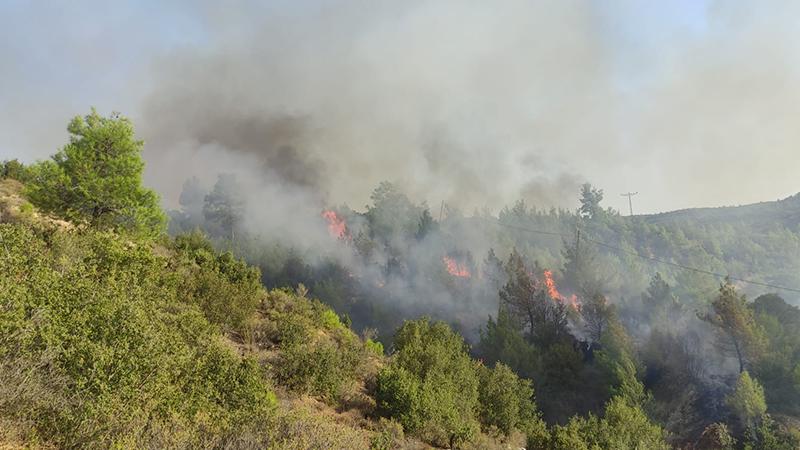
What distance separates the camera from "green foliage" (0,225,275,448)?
6559 mm

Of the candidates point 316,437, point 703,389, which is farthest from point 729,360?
point 316,437

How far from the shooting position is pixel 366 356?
73.3ft

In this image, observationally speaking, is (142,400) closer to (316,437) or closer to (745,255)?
(316,437)

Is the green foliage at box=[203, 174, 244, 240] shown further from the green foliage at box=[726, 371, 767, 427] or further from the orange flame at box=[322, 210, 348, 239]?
the green foliage at box=[726, 371, 767, 427]

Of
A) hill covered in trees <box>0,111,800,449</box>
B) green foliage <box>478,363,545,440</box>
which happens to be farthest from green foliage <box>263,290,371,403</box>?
green foliage <box>478,363,545,440</box>

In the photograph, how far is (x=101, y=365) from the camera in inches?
276

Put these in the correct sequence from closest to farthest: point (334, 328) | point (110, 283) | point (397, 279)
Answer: point (110, 283) < point (334, 328) < point (397, 279)

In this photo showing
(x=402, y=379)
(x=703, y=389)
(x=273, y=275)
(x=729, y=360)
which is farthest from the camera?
(x=273, y=275)

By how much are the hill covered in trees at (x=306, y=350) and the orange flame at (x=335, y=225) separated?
18879mm

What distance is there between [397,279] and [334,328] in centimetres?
5826

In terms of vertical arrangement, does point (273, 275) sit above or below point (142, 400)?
A: above

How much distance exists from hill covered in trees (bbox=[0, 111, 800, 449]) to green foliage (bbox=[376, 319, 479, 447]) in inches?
3.4

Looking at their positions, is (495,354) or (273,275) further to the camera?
(273,275)

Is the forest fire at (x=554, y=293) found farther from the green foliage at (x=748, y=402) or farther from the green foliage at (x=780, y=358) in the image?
the green foliage at (x=748, y=402)
